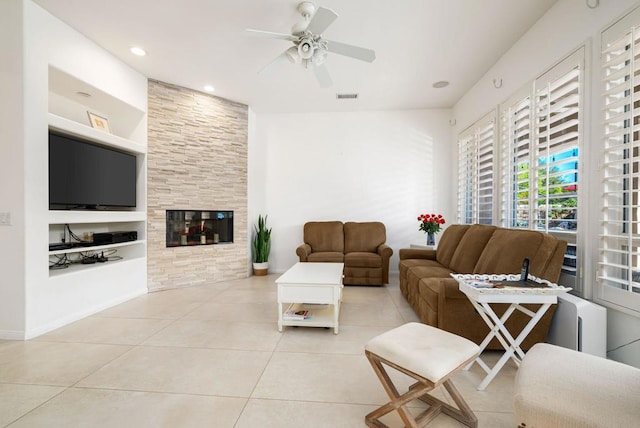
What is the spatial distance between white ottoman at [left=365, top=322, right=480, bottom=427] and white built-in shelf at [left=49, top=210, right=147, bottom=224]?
3057 mm

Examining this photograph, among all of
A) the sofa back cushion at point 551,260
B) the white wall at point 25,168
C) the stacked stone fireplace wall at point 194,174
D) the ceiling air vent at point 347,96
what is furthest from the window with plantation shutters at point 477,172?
the white wall at point 25,168

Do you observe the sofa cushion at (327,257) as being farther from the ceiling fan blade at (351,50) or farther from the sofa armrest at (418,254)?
the ceiling fan blade at (351,50)

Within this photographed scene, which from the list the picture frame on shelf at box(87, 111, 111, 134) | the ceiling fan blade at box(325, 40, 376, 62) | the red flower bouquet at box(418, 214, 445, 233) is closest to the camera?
the ceiling fan blade at box(325, 40, 376, 62)

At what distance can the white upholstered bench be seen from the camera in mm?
859

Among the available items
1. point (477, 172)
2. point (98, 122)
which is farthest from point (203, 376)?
point (477, 172)

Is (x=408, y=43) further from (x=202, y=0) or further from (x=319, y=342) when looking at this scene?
(x=319, y=342)

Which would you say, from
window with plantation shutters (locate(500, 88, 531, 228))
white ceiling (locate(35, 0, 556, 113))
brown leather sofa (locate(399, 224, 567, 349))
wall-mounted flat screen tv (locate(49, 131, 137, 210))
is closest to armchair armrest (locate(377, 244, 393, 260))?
brown leather sofa (locate(399, 224, 567, 349))

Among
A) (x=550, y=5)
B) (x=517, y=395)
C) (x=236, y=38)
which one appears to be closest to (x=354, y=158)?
(x=236, y=38)

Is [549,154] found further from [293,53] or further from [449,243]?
[293,53]

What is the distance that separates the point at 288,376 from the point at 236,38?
3.13 meters

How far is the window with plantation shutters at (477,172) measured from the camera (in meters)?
3.53

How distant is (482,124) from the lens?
3.70 m

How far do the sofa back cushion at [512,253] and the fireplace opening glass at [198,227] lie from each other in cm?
360

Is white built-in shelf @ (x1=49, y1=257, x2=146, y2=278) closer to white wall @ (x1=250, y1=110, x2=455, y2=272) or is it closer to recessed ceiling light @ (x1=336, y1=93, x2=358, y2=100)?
white wall @ (x1=250, y1=110, x2=455, y2=272)
